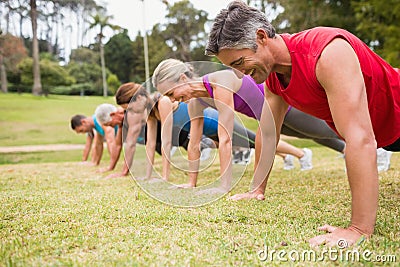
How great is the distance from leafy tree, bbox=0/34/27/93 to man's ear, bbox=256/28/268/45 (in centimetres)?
1206

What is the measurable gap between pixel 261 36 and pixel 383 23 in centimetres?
971

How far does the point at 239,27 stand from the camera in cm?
157

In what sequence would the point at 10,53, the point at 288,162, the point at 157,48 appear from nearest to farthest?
the point at 288,162
the point at 10,53
the point at 157,48

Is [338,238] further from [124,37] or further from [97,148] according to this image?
[124,37]

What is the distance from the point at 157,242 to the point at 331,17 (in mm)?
11045

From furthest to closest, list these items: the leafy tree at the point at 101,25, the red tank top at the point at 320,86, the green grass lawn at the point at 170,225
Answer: the leafy tree at the point at 101,25, the red tank top at the point at 320,86, the green grass lawn at the point at 170,225

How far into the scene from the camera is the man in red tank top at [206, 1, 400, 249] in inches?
52.8

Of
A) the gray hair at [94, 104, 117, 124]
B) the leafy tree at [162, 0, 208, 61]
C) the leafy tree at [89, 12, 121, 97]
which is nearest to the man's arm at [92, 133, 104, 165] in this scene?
the gray hair at [94, 104, 117, 124]

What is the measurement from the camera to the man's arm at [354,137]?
4.35 feet

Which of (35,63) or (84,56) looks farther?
(84,56)

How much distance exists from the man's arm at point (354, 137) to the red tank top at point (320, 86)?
0.33 ft

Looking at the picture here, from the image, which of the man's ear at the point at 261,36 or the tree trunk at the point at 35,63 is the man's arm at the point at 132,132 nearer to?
the man's ear at the point at 261,36

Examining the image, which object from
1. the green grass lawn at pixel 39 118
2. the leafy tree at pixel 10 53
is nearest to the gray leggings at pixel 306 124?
the green grass lawn at pixel 39 118

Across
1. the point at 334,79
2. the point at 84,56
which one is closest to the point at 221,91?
the point at 334,79
